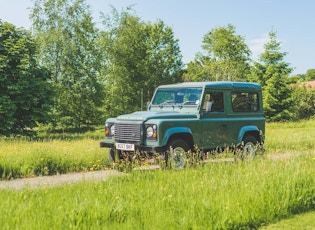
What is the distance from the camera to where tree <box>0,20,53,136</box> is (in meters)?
17.2

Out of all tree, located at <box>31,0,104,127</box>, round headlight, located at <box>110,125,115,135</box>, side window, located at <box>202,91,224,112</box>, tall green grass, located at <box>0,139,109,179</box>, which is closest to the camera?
tall green grass, located at <box>0,139,109,179</box>

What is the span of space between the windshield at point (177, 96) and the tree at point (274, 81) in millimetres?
25012

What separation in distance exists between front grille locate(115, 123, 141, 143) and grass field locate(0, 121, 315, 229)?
1291mm

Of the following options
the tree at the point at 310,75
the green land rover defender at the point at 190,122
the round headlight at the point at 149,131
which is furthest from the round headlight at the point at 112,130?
the tree at the point at 310,75

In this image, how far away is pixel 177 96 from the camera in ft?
30.9

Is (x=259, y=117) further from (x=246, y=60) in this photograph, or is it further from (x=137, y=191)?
(x=246, y=60)

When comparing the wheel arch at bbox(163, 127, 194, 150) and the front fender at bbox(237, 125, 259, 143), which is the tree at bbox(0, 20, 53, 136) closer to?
the wheel arch at bbox(163, 127, 194, 150)

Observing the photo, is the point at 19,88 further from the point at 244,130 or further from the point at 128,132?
the point at 244,130

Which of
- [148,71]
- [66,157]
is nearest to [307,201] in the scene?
[66,157]

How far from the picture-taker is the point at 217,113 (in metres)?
9.25

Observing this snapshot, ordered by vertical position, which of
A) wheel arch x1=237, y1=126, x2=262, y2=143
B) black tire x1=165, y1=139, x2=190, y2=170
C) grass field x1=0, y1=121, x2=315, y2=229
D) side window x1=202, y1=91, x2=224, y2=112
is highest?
side window x1=202, y1=91, x2=224, y2=112

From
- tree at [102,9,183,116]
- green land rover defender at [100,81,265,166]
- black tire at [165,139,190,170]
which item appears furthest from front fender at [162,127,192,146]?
tree at [102,9,183,116]

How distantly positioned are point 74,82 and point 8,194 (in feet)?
83.1

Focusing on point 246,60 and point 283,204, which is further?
point 246,60
